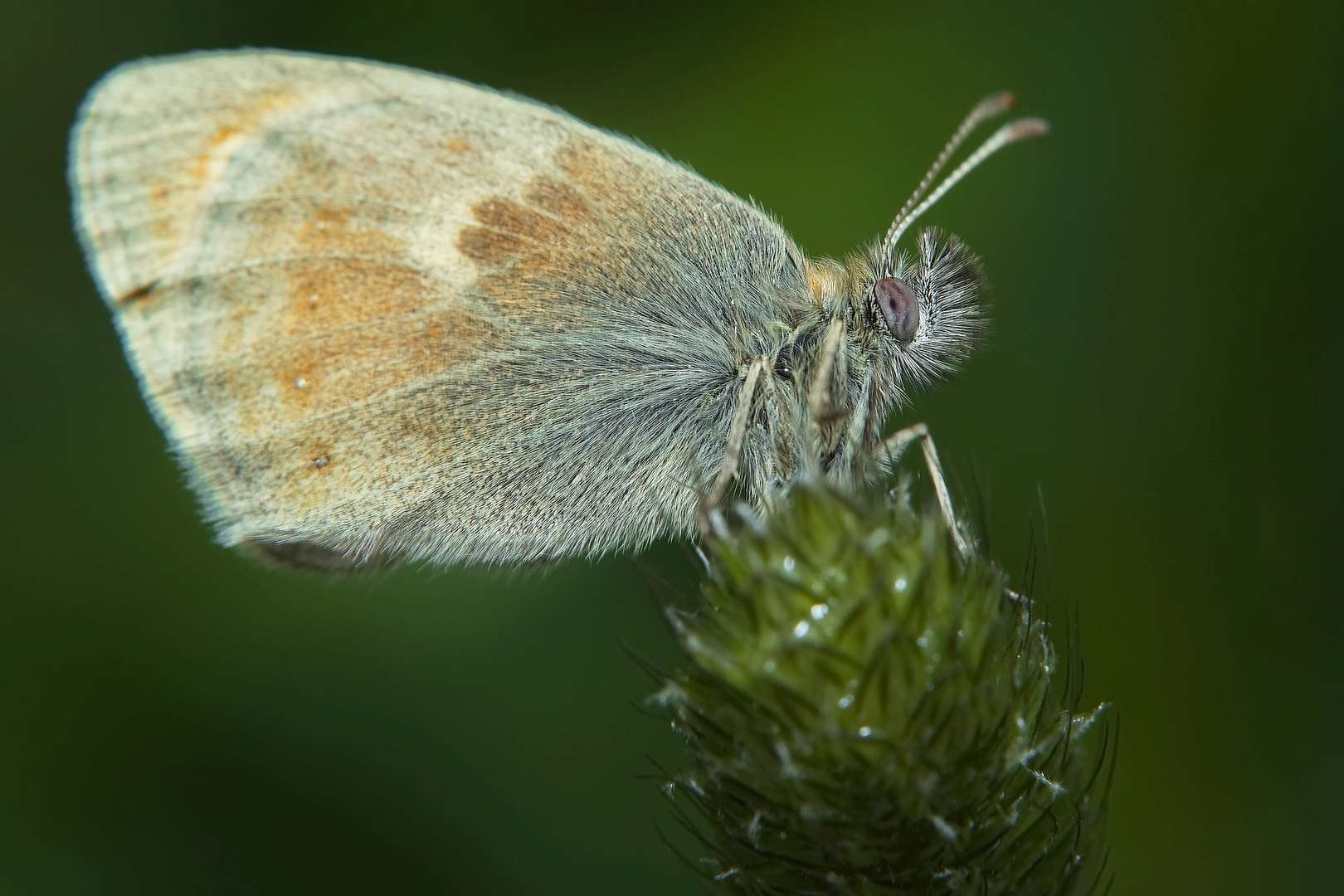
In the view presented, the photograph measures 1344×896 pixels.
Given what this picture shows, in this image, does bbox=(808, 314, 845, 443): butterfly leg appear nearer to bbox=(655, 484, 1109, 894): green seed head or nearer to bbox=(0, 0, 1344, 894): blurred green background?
bbox=(655, 484, 1109, 894): green seed head

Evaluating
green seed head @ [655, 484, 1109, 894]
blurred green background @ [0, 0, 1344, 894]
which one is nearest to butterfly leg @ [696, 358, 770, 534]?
green seed head @ [655, 484, 1109, 894]

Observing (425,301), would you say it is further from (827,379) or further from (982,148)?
(982,148)

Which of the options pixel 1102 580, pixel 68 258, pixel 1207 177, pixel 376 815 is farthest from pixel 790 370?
pixel 68 258

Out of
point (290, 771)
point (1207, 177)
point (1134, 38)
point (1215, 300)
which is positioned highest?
point (1134, 38)

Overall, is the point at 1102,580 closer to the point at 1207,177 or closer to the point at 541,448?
the point at 1207,177

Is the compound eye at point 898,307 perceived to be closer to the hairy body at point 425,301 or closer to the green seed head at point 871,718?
the hairy body at point 425,301

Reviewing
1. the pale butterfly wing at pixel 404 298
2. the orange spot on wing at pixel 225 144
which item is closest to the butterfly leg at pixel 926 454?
the pale butterfly wing at pixel 404 298
